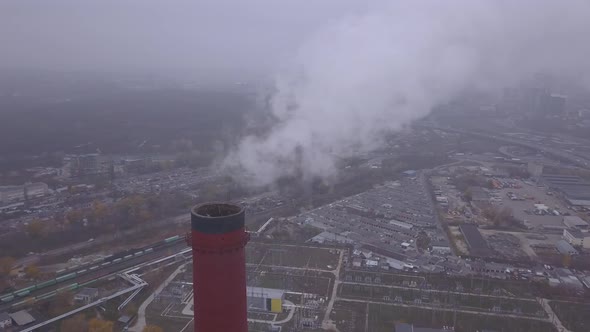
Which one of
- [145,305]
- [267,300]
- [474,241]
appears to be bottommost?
[145,305]

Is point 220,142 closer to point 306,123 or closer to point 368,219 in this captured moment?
point 306,123

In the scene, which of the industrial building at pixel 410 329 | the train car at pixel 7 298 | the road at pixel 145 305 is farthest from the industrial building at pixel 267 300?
the train car at pixel 7 298

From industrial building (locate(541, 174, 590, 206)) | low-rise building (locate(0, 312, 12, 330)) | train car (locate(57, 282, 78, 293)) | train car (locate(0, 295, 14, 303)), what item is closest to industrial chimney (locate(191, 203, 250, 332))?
low-rise building (locate(0, 312, 12, 330))


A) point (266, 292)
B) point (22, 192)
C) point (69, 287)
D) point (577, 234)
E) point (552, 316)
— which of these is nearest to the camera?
point (552, 316)

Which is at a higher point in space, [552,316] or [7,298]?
[552,316]

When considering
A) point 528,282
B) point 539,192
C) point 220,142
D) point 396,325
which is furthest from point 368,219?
point 220,142

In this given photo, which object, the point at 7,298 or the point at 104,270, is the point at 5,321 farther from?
the point at 104,270

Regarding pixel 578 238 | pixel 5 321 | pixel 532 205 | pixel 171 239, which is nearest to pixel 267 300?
pixel 171 239
